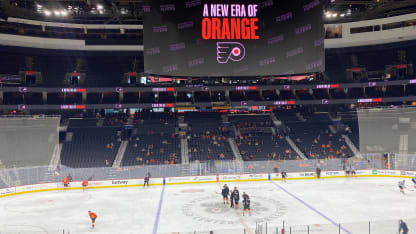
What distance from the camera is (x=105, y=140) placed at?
130 ft

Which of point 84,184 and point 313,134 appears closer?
point 84,184

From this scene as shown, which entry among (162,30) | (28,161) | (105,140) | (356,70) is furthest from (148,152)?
(356,70)

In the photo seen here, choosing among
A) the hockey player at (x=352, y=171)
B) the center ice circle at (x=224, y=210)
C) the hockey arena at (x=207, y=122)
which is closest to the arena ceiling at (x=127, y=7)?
the hockey arena at (x=207, y=122)

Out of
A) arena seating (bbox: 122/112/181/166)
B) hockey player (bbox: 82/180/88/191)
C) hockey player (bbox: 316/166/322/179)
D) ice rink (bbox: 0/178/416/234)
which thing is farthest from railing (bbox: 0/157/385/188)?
arena seating (bbox: 122/112/181/166)

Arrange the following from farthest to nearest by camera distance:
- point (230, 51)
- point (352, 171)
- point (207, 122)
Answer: point (207, 122), point (352, 171), point (230, 51)

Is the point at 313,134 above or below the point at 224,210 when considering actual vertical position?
above

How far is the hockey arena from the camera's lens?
21.1 metres

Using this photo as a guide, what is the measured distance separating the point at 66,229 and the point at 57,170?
12735 mm

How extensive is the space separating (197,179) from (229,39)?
12.4 metres

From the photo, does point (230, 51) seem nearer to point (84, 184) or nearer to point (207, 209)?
point (207, 209)

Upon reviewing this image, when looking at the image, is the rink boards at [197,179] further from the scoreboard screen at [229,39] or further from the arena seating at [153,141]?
the scoreboard screen at [229,39]

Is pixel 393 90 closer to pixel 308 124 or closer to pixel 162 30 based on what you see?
pixel 308 124

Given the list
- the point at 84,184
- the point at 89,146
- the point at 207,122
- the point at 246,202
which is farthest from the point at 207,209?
the point at 207,122

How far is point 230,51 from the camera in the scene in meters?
26.5
